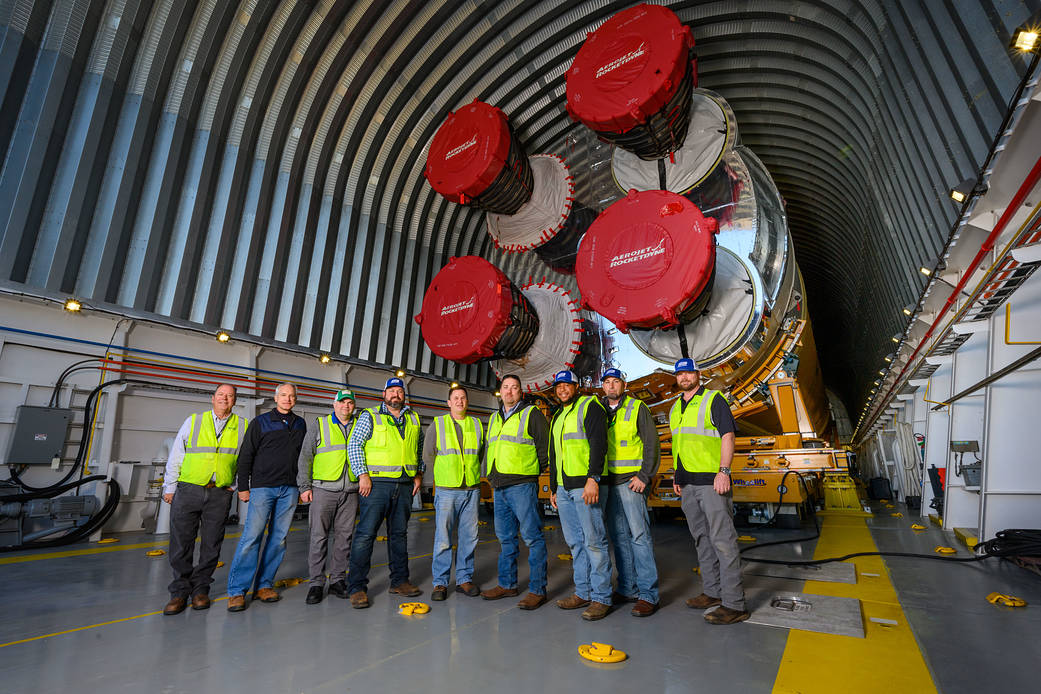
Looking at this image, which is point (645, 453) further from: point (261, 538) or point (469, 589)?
point (261, 538)

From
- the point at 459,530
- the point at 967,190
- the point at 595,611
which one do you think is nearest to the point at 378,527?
the point at 459,530

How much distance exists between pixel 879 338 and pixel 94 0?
44.5 feet

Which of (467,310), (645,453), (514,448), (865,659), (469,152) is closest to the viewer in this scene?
(865,659)

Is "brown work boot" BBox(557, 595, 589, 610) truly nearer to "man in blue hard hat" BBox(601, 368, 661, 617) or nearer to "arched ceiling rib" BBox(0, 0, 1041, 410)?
"man in blue hard hat" BBox(601, 368, 661, 617)

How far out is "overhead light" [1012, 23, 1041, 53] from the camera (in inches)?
120

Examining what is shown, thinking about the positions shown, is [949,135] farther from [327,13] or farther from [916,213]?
[327,13]

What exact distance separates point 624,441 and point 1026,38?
10.9 ft

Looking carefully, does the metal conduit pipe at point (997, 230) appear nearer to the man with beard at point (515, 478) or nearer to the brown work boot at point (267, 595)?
the man with beard at point (515, 478)

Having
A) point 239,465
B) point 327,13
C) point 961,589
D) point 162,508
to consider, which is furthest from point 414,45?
point 961,589

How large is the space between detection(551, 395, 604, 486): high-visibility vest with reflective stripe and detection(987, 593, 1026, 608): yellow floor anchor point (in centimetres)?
261

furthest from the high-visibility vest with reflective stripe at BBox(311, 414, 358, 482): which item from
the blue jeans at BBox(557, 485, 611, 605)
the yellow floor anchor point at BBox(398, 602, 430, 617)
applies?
the blue jeans at BBox(557, 485, 611, 605)

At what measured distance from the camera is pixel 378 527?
380cm

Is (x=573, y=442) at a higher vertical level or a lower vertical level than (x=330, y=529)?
higher

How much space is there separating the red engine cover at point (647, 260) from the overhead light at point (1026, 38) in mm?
2045
